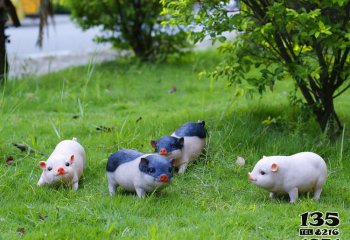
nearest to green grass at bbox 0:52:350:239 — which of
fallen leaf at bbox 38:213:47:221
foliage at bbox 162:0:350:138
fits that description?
fallen leaf at bbox 38:213:47:221


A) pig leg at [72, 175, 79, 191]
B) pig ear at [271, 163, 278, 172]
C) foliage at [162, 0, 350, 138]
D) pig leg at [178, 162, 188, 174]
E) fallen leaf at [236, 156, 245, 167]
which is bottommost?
fallen leaf at [236, 156, 245, 167]

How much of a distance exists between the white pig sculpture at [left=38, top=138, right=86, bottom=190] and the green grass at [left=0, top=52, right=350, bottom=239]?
8cm

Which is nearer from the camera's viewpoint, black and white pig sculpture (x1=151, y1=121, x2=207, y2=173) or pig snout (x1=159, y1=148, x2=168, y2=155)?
pig snout (x1=159, y1=148, x2=168, y2=155)

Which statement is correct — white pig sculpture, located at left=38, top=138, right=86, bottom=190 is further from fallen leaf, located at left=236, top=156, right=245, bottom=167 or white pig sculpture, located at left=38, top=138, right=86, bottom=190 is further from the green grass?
fallen leaf, located at left=236, top=156, right=245, bottom=167

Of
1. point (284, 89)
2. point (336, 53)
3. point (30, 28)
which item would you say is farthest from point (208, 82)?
point (30, 28)

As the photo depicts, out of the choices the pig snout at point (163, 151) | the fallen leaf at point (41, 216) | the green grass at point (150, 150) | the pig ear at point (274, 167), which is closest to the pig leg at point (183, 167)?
the green grass at point (150, 150)

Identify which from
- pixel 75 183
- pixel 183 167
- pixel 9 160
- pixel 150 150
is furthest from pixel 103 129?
pixel 75 183

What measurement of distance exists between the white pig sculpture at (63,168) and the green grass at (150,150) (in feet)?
0.26

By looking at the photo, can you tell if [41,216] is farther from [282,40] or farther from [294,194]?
[282,40]

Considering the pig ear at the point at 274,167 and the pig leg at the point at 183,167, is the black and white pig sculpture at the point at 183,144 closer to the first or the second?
the pig leg at the point at 183,167

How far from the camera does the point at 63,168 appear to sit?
454 cm

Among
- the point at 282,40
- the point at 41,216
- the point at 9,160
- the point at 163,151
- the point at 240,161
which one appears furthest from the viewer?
the point at 282,40

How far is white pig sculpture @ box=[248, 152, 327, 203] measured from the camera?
4262 millimetres

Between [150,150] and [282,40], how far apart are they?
1720 mm
